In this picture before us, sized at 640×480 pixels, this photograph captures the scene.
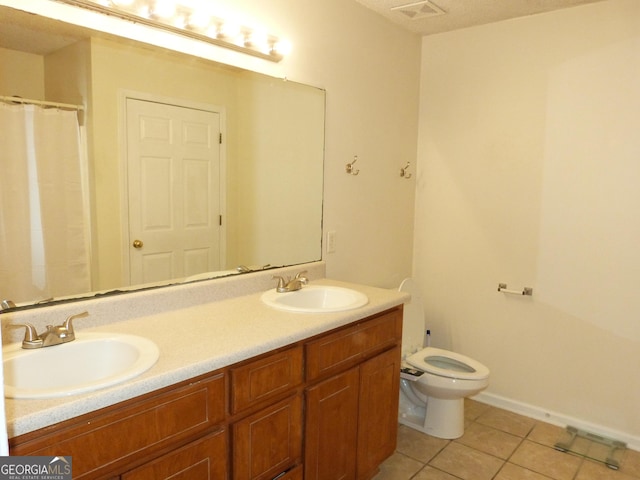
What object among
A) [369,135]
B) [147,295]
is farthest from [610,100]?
[147,295]

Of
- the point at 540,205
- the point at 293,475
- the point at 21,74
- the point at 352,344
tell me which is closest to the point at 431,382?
the point at 352,344

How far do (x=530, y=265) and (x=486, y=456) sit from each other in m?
1.13

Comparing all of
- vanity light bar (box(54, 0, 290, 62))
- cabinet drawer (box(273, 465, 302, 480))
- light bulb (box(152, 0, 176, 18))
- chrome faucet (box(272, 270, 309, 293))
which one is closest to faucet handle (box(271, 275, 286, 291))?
chrome faucet (box(272, 270, 309, 293))

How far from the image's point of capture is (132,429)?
1.17m

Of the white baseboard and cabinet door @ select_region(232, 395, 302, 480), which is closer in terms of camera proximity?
cabinet door @ select_region(232, 395, 302, 480)

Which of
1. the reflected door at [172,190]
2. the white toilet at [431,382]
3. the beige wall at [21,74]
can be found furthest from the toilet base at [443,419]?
the beige wall at [21,74]

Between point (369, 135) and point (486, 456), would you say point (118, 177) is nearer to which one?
point (369, 135)

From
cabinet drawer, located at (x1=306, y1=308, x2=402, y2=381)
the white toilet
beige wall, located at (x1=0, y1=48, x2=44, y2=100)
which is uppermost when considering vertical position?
beige wall, located at (x1=0, y1=48, x2=44, y2=100)

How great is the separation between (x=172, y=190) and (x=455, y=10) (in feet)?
6.35

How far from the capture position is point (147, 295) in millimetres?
1714

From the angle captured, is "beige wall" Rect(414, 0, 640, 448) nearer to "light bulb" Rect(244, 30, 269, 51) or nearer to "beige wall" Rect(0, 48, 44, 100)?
"light bulb" Rect(244, 30, 269, 51)

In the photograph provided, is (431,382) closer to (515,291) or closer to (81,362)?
(515,291)

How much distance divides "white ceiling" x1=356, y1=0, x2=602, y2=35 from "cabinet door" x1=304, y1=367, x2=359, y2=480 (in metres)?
1.96

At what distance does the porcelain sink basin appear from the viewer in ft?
4.00
